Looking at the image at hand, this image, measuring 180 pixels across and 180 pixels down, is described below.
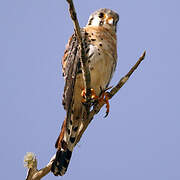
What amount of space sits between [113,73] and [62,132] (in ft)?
3.44

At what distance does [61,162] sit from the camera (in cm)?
388

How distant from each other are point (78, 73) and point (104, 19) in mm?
1076

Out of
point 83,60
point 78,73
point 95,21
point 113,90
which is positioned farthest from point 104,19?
point 83,60

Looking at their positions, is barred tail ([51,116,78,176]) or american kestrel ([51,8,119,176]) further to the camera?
american kestrel ([51,8,119,176])

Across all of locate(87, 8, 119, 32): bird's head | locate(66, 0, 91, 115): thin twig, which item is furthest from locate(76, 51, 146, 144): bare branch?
locate(87, 8, 119, 32): bird's head

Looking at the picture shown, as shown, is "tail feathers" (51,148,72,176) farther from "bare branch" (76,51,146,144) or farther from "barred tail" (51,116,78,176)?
"bare branch" (76,51,146,144)

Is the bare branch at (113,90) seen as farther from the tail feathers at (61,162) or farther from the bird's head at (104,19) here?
the bird's head at (104,19)

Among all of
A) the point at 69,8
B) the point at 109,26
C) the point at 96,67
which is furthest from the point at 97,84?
the point at 69,8

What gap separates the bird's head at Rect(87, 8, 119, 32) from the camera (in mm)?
5064

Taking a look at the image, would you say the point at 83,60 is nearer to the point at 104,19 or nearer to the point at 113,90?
the point at 113,90

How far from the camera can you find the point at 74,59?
4.41 m

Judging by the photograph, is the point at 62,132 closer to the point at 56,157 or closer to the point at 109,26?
the point at 56,157

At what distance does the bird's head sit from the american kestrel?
0.55 ft

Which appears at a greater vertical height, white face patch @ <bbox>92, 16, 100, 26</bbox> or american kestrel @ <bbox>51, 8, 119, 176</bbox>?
white face patch @ <bbox>92, 16, 100, 26</bbox>
